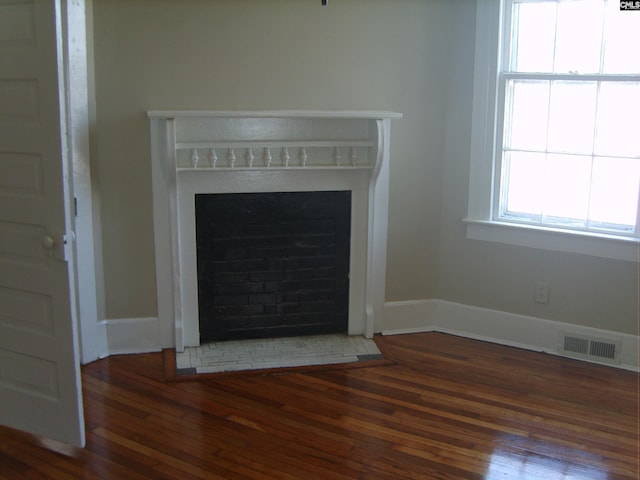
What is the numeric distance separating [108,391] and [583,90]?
300cm

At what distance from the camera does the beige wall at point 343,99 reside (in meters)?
3.71

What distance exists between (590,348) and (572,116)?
132 cm

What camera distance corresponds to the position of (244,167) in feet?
12.6

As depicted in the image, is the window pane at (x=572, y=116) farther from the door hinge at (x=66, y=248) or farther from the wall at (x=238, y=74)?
the door hinge at (x=66, y=248)

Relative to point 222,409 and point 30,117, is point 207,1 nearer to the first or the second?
point 30,117

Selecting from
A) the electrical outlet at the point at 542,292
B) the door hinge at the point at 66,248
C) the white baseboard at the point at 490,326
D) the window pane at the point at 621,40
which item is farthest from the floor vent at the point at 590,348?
the door hinge at the point at 66,248

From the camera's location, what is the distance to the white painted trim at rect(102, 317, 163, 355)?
3945mm

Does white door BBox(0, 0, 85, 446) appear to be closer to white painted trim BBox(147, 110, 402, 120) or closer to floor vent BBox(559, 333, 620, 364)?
white painted trim BBox(147, 110, 402, 120)

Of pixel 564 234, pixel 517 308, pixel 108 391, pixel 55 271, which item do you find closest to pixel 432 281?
pixel 517 308

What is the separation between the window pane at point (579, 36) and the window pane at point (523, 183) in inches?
20.6

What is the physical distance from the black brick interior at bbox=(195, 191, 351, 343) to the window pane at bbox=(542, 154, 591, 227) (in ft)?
3.82

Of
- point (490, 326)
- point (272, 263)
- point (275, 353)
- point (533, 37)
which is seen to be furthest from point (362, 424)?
point (533, 37)

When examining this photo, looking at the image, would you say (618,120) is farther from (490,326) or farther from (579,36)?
(490,326)

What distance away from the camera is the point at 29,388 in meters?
2.95
